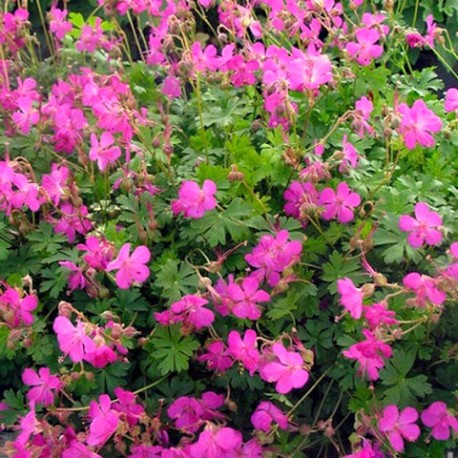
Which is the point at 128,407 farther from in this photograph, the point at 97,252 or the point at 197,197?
the point at 197,197

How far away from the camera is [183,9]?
2.05m

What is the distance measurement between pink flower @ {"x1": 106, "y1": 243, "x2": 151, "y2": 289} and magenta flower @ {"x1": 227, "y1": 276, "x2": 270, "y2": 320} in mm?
154

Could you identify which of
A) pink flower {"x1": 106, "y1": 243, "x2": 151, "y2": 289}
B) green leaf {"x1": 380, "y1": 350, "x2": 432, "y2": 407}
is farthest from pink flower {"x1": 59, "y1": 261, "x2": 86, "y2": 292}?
green leaf {"x1": 380, "y1": 350, "x2": 432, "y2": 407}

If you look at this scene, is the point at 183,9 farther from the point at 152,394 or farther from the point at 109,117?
the point at 152,394

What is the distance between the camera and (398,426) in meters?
1.55

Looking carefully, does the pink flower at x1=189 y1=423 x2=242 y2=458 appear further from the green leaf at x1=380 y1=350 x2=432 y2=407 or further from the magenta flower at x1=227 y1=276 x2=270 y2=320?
the green leaf at x1=380 y1=350 x2=432 y2=407

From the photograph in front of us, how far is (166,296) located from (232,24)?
2.32 feet

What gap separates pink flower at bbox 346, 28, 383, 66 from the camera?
1.89 m

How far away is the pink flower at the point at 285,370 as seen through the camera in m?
1.46

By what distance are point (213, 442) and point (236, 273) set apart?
38cm

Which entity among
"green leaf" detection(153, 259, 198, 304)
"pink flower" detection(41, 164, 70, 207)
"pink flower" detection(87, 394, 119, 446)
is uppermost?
"pink flower" detection(41, 164, 70, 207)

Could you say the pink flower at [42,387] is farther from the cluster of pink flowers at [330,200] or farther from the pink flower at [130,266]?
the cluster of pink flowers at [330,200]

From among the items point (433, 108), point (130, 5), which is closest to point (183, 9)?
point (130, 5)

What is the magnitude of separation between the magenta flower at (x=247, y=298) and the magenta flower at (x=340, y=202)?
22 cm
